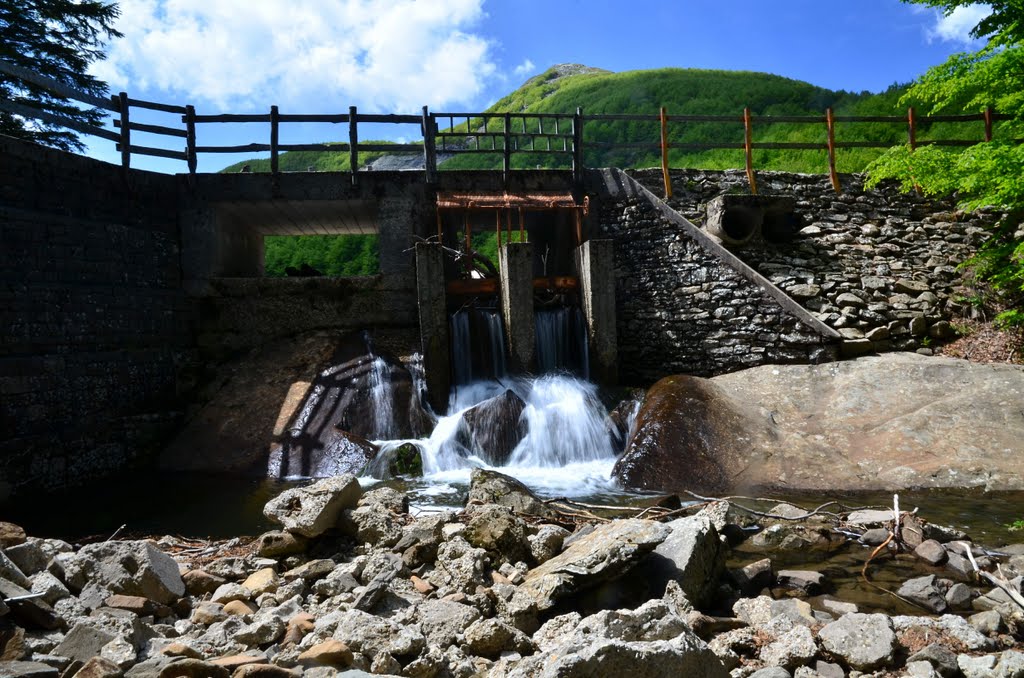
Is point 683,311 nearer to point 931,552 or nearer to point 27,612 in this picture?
point 931,552

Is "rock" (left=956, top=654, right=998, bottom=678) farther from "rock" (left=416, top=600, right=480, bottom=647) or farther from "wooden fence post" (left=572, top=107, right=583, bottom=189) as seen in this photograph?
"wooden fence post" (left=572, top=107, right=583, bottom=189)

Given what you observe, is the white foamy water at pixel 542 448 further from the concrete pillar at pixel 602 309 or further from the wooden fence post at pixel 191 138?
the wooden fence post at pixel 191 138

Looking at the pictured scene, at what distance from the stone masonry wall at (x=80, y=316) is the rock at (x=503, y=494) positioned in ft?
20.8

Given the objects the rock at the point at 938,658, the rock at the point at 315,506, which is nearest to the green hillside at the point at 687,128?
the rock at the point at 315,506

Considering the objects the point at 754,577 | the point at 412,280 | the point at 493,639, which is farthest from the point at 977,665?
the point at 412,280

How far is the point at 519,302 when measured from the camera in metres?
10.9

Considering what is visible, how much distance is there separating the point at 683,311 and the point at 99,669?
10.3m

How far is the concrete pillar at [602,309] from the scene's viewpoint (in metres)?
11.1

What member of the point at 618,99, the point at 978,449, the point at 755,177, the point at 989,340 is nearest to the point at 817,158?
the point at 755,177

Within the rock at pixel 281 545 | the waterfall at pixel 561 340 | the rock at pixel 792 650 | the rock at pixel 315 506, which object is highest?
the waterfall at pixel 561 340

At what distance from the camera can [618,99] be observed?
38.4 metres

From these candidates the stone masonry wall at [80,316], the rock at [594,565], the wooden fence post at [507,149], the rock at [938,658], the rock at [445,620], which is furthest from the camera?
the wooden fence post at [507,149]

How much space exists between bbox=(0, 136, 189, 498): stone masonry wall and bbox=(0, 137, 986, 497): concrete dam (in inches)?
1.2

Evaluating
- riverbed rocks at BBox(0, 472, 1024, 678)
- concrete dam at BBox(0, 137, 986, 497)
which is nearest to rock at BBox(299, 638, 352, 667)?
riverbed rocks at BBox(0, 472, 1024, 678)
